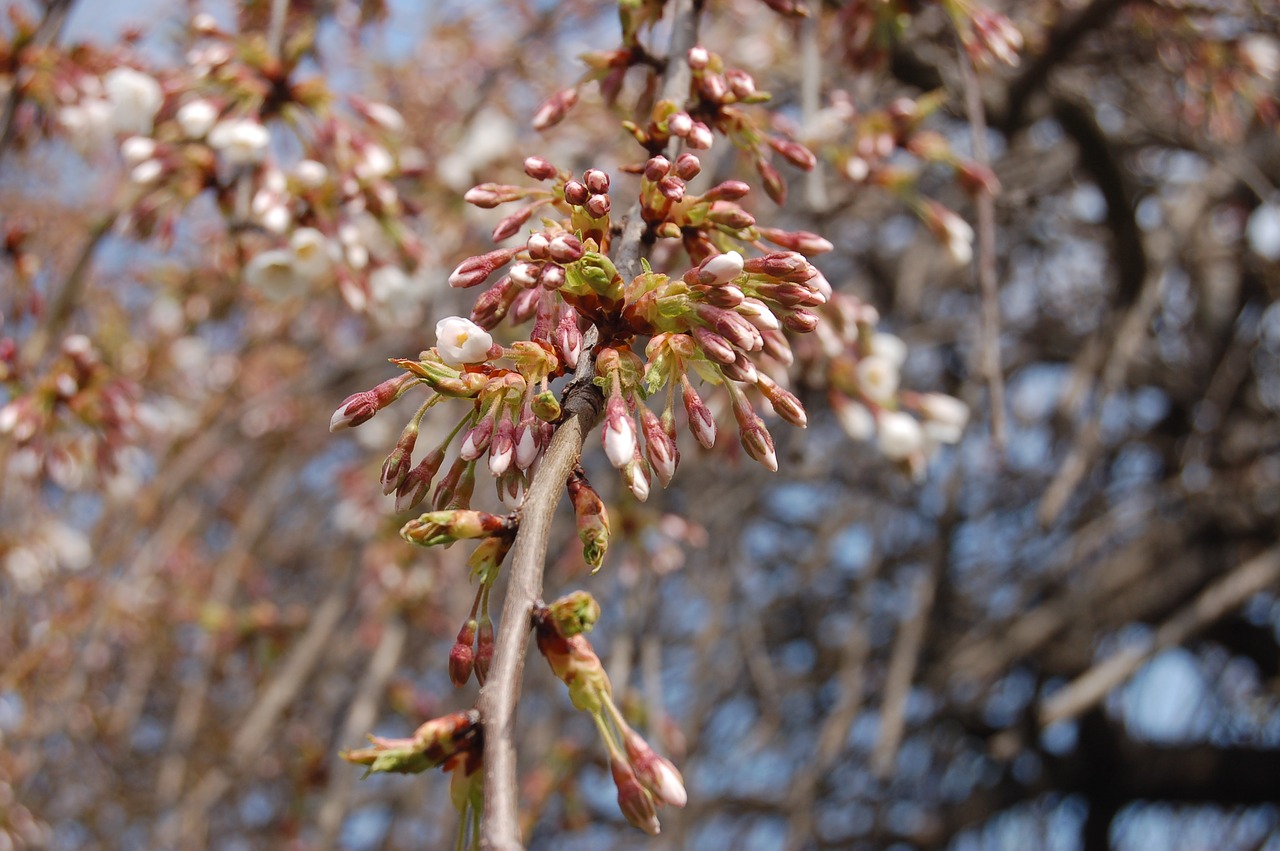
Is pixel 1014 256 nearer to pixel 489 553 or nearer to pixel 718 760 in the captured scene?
pixel 718 760

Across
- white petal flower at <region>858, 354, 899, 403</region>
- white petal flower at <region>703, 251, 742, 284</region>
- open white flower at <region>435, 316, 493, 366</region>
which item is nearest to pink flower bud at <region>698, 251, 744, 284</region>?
white petal flower at <region>703, 251, 742, 284</region>

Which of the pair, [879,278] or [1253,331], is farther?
[879,278]

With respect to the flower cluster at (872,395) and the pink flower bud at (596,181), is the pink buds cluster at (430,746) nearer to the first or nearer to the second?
the pink flower bud at (596,181)

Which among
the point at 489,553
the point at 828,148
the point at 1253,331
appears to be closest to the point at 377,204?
the point at 828,148

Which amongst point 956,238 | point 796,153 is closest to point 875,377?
point 956,238

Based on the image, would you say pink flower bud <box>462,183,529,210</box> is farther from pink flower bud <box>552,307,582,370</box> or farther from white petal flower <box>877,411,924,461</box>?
white petal flower <box>877,411,924,461</box>

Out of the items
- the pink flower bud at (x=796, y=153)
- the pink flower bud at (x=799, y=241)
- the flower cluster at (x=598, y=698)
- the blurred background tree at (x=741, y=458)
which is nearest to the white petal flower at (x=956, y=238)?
the blurred background tree at (x=741, y=458)

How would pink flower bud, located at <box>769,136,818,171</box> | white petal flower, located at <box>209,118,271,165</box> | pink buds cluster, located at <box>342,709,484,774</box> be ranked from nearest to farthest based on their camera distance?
1. pink buds cluster, located at <box>342,709,484,774</box>
2. pink flower bud, located at <box>769,136,818,171</box>
3. white petal flower, located at <box>209,118,271,165</box>
